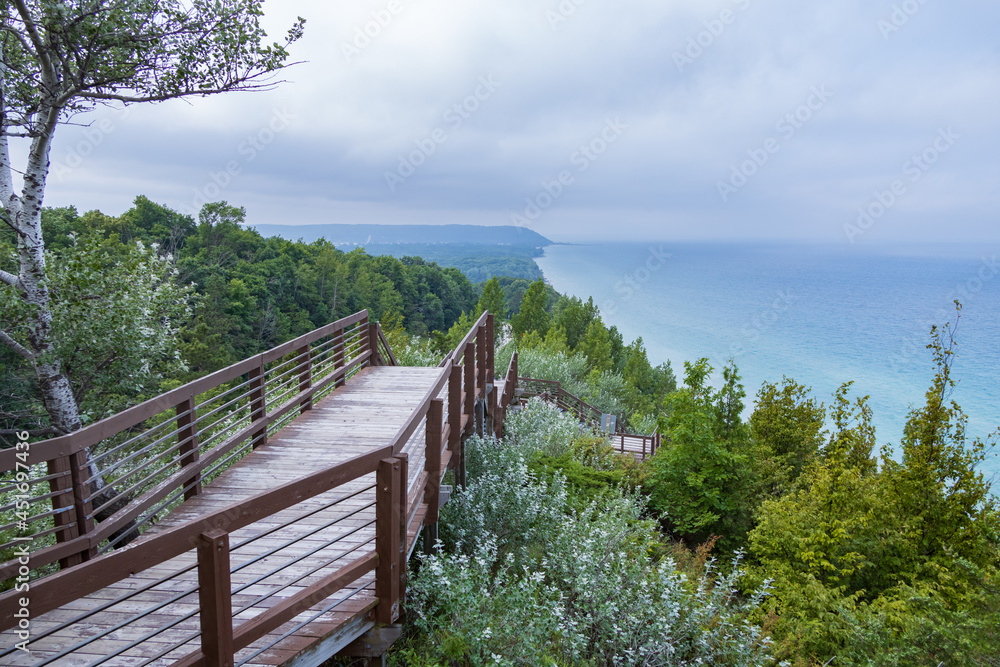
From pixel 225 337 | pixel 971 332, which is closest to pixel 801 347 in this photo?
pixel 971 332

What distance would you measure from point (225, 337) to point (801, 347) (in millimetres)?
88413

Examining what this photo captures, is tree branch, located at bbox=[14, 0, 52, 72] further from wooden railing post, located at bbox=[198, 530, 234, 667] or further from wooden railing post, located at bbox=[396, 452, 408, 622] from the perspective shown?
wooden railing post, located at bbox=[198, 530, 234, 667]

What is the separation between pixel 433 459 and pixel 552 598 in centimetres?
164

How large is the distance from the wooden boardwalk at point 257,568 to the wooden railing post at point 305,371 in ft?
3.26

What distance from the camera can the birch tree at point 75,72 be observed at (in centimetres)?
664

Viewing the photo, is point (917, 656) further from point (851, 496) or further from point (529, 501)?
point (529, 501)

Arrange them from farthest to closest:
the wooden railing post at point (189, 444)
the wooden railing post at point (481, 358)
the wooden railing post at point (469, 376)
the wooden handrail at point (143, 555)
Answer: the wooden railing post at point (481, 358) < the wooden railing post at point (469, 376) < the wooden railing post at point (189, 444) < the wooden handrail at point (143, 555)

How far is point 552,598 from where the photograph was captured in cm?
489

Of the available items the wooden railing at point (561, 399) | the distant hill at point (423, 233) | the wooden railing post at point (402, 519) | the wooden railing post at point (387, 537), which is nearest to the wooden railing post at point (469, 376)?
the wooden railing post at point (402, 519)

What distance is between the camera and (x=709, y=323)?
105688mm

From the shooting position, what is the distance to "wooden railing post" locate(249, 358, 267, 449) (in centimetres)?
618

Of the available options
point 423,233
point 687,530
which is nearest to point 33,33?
point 687,530

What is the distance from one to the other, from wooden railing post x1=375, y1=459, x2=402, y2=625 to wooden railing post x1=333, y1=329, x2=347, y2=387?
5632 mm

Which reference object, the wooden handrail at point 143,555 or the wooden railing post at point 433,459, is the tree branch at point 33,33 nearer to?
the wooden railing post at point 433,459
